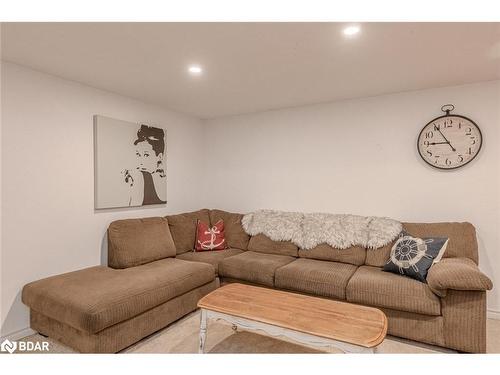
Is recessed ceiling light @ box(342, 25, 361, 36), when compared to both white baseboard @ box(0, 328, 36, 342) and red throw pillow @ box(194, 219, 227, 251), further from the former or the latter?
white baseboard @ box(0, 328, 36, 342)

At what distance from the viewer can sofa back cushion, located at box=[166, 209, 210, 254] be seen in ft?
11.4

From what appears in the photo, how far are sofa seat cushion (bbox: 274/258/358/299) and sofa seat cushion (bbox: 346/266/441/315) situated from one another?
0.10 meters

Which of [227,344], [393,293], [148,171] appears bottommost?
[227,344]

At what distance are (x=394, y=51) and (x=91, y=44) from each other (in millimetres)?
2204

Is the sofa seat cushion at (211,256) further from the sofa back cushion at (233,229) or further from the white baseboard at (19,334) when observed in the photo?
the white baseboard at (19,334)

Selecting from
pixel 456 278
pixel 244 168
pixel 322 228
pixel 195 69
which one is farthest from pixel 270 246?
pixel 195 69

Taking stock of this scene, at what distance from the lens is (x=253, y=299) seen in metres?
2.12

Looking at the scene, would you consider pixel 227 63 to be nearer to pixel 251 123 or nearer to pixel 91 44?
pixel 91 44

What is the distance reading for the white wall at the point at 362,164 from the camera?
2809 mm

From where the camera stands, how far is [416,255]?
2492mm

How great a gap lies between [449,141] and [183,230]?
122 inches

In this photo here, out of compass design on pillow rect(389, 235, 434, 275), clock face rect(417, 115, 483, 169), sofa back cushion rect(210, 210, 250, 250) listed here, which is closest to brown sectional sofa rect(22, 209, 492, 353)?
compass design on pillow rect(389, 235, 434, 275)

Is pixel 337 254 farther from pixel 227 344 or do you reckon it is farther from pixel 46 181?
pixel 46 181
